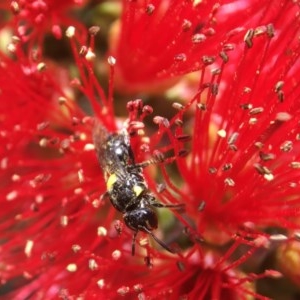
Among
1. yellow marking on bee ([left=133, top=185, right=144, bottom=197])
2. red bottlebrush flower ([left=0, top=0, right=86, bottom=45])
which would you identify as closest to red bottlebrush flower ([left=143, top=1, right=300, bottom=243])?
yellow marking on bee ([left=133, top=185, right=144, bottom=197])

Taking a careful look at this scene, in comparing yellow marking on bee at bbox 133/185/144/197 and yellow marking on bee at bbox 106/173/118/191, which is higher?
yellow marking on bee at bbox 106/173/118/191

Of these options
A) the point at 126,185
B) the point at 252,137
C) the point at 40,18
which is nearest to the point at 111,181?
the point at 126,185

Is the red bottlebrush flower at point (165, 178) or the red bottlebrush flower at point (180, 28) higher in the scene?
the red bottlebrush flower at point (180, 28)

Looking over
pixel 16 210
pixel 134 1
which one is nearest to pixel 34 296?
pixel 16 210

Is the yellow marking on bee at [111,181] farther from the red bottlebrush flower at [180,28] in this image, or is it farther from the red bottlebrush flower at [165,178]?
the red bottlebrush flower at [180,28]

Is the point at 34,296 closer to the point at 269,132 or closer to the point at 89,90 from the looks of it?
the point at 89,90

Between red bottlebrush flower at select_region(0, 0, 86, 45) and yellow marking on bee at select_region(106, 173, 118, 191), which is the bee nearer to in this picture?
yellow marking on bee at select_region(106, 173, 118, 191)

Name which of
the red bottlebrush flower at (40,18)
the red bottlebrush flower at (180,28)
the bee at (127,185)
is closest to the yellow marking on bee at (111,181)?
the bee at (127,185)
